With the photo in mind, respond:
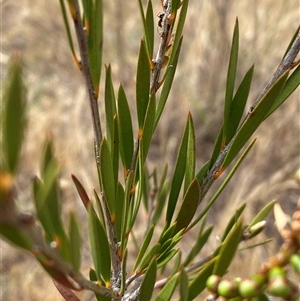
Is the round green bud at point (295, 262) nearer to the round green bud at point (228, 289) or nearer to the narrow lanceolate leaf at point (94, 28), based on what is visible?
the round green bud at point (228, 289)

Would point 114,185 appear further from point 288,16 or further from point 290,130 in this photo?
point 288,16

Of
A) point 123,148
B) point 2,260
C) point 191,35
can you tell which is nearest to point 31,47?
point 191,35

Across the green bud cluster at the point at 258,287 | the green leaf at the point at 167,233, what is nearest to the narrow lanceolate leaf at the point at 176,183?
the green leaf at the point at 167,233

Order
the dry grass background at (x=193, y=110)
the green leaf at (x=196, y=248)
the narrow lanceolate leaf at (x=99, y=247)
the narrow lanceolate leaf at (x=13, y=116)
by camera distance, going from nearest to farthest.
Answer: the narrow lanceolate leaf at (x=13, y=116)
the narrow lanceolate leaf at (x=99, y=247)
the green leaf at (x=196, y=248)
the dry grass background at (x=193, y=110)

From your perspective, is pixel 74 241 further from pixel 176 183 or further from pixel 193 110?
pixel 193 110

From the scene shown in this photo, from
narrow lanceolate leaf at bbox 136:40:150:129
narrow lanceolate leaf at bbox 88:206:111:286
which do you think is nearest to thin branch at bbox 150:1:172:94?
narrow lanceolate leaf at bbox 136:40:150:129
